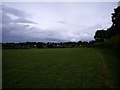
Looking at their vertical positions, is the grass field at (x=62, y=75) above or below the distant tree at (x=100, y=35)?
below

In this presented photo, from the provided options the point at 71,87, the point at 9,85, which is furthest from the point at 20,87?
the point at 71,87

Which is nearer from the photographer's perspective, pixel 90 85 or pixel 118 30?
pixel 90 85

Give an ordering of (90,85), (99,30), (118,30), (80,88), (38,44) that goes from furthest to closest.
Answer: (38,44) < (99,30) < (118,30) < (90,85) < (80,88)

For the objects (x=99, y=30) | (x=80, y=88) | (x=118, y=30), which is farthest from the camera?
(x=99, y=30)

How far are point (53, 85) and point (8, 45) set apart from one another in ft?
267

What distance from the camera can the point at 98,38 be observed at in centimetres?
8169

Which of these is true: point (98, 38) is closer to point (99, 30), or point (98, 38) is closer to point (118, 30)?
point (99, 30)

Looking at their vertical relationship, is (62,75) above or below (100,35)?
below

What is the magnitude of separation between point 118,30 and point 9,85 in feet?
78.5

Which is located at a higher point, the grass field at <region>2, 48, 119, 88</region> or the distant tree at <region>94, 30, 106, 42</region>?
the distant tree at <region>94, 30, 106, 42</region>

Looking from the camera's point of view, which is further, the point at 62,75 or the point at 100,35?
the point at 100,35

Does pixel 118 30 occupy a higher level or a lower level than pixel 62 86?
higher

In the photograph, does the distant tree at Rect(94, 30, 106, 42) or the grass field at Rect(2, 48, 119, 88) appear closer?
the grass field at Rect(2, 48, 119, 88)

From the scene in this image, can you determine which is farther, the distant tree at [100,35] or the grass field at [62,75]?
the distant tree at [100,35]
